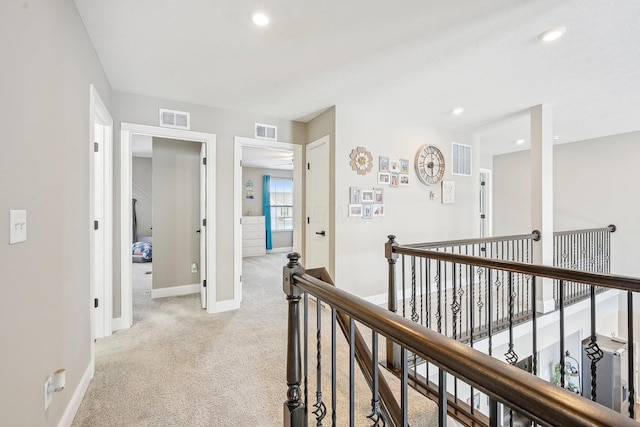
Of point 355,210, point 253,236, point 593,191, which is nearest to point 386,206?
point 355,210

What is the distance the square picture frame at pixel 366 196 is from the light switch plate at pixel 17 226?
2979mm

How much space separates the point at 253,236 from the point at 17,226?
21.0 feet

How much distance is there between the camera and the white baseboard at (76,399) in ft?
5.16

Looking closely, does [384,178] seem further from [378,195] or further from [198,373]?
[198,373]

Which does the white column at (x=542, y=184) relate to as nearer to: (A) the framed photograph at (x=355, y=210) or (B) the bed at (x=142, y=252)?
(A) the framed photograph at (x=355, y=210)

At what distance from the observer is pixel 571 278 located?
1414 millimetres

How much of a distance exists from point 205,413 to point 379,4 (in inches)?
104

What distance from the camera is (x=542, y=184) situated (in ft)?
11.4

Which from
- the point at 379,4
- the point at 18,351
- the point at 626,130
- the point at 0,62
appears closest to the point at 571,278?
the point at 379,4

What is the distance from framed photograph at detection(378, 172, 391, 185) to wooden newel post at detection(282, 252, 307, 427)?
9.03ft

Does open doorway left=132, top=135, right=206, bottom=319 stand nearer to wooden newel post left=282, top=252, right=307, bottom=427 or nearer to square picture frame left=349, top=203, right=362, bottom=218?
square picture frame left=349, top=203, right=362, bottom=218

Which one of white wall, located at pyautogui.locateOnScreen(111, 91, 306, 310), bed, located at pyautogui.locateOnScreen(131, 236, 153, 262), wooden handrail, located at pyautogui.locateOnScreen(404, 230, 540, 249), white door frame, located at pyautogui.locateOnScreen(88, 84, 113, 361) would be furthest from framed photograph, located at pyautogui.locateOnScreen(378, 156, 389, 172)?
bed, located at pyautogui.locateOnScreen(131, 236, 153, 262)

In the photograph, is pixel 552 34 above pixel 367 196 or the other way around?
above

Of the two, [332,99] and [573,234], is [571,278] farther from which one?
[573,234]
